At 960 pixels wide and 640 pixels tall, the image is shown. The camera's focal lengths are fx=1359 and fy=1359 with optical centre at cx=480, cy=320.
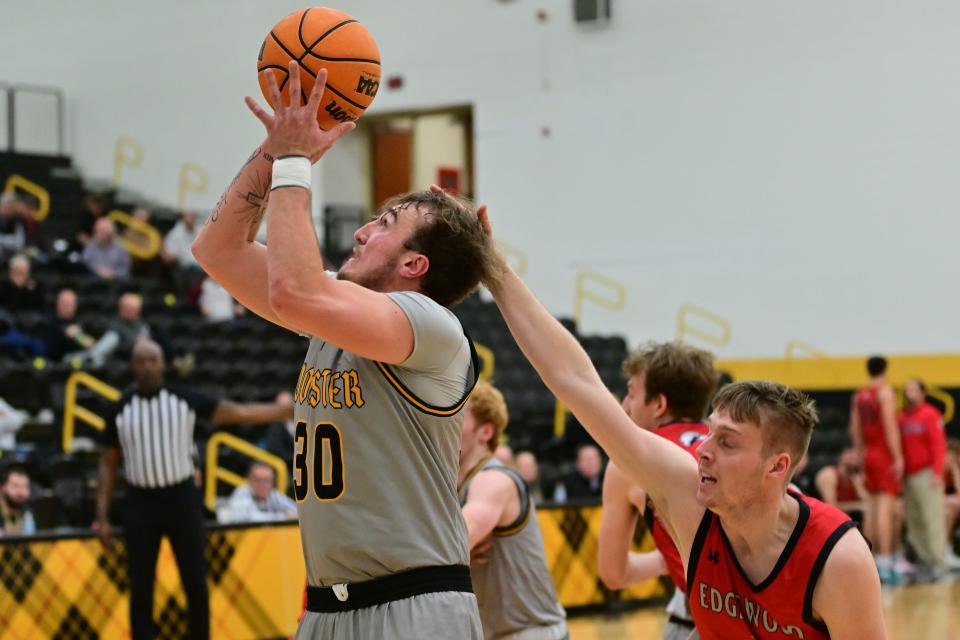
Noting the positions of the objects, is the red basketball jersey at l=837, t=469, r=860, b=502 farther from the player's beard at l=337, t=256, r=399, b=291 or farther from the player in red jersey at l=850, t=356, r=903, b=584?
the player's beard at l=337, t=256, r=399, b=291

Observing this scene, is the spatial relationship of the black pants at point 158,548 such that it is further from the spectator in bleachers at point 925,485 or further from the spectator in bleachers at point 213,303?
the spectator in bleachers at point 213,303

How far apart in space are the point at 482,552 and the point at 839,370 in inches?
462

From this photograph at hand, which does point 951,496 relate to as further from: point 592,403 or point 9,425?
point 592,403

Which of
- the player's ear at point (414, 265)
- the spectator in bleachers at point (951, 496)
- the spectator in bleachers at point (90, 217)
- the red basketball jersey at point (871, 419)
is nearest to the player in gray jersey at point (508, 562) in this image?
the player's ear at point (414, 265)

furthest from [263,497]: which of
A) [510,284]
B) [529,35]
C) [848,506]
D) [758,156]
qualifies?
[529,35]

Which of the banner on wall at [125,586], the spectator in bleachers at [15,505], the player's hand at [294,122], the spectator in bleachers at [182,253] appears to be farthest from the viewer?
the spectator in bleachers at [182,253]

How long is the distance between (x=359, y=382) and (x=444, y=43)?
52.0 feet

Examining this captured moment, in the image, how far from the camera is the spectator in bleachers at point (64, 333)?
12.7 m

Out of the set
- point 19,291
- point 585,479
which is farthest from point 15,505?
point 19,291

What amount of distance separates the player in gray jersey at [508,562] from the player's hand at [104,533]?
3922mm

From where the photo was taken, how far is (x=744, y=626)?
3016mm

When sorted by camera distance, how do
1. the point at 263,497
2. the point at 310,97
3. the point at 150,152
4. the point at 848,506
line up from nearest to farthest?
1. the point at 310,97
2. the point at 263,497
3. the point at 848,506
4. the point at 150,152

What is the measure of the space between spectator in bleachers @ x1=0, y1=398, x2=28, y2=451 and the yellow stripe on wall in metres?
8.05

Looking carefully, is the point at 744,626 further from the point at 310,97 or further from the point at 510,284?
the point at 310,97
